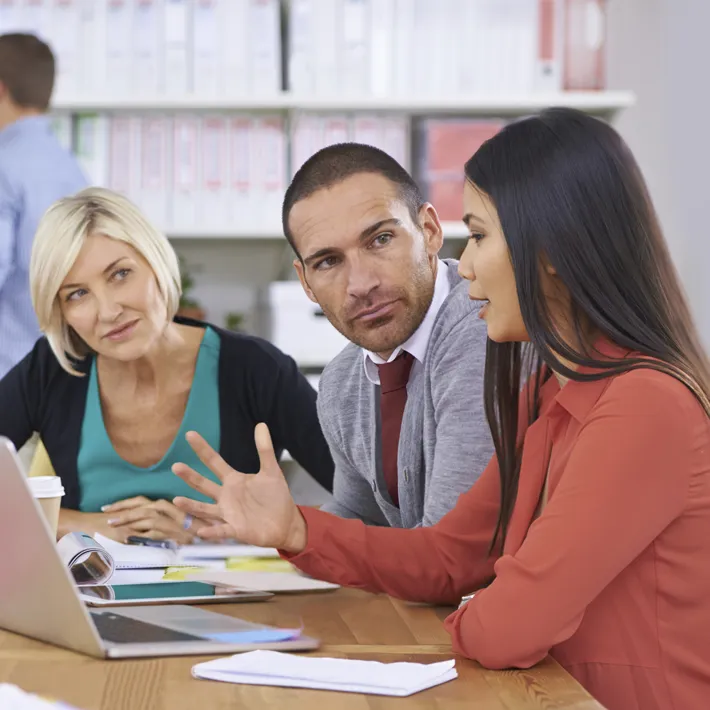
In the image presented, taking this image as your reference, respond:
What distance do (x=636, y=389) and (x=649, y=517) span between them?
0.37ft

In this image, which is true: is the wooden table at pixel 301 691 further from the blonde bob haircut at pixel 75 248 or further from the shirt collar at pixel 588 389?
the blonde bob haircut at pixel 75 248

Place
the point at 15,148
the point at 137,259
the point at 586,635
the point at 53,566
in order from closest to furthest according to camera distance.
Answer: the point at 53,566 → the point at 586,635 → the point at 137,259 → the point at 15,148

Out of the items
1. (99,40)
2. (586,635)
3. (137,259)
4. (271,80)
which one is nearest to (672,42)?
(271,80)

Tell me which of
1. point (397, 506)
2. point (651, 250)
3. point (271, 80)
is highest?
point (271, 80)

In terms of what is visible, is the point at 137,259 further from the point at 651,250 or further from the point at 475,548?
the point at 651,250

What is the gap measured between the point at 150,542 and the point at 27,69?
167 cm

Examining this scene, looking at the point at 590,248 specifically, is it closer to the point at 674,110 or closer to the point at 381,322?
the point at 381,322

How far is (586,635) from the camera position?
0.96m

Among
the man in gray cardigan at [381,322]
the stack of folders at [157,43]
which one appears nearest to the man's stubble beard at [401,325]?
the man in gray cardigan at [381,322]

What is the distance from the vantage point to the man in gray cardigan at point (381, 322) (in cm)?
149

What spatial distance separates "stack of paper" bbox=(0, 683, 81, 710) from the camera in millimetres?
744

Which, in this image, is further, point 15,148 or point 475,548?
point 15,148

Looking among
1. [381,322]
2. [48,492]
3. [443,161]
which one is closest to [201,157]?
[443,161]

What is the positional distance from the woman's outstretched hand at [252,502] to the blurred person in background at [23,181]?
1721 millimetres
